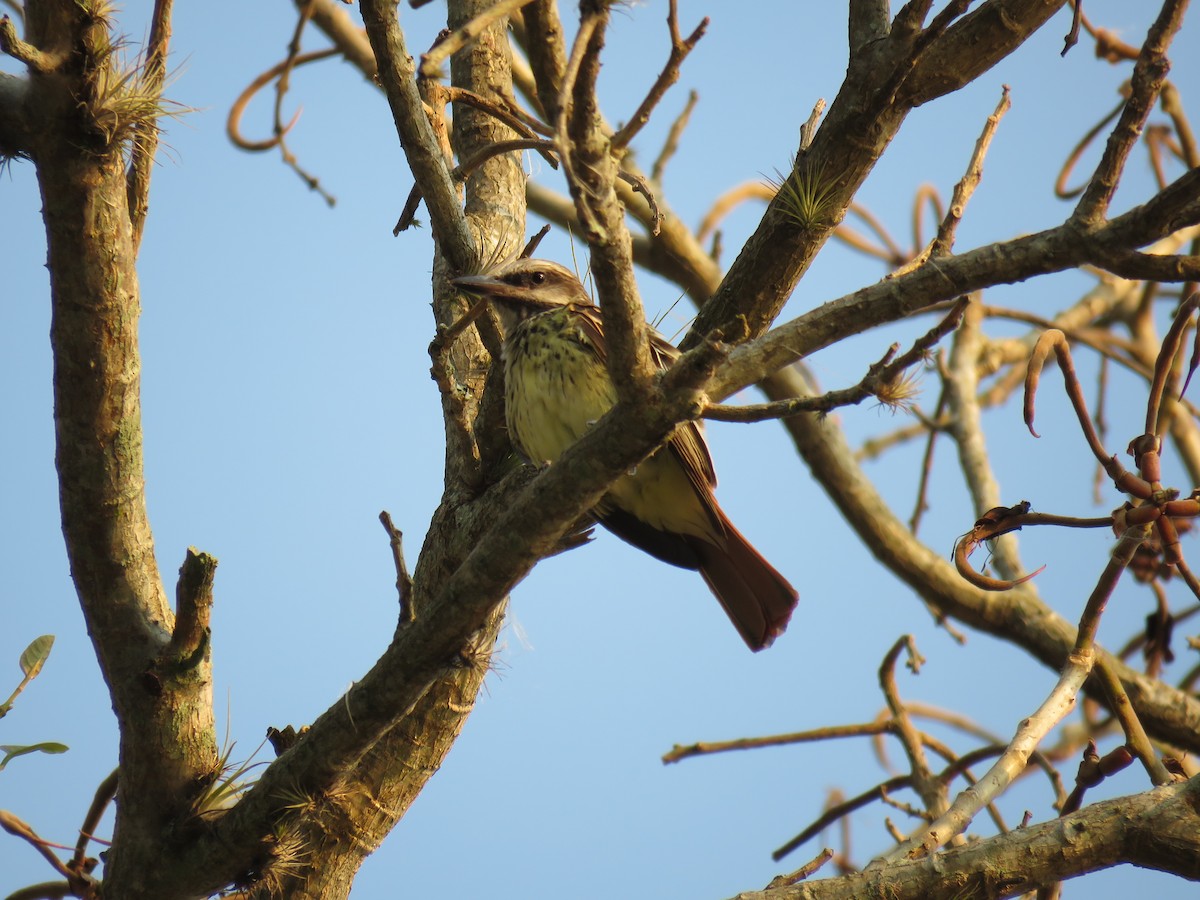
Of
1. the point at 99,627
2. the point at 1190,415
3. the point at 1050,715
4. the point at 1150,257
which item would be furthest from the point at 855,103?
the point at 1190,415

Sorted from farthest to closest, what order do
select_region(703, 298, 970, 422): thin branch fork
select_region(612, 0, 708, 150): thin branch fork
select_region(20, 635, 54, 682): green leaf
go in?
select_region(20, 635, 54, 682): green leaf < select_region(703, 298, 970, 422): thin branch fork < select_region(612, 0, 708, 150): thin branch fork

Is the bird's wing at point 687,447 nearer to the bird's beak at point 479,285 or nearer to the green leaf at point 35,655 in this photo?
the bird's beak at point 479,285

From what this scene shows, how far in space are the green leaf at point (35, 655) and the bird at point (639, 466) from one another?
4.63 feet

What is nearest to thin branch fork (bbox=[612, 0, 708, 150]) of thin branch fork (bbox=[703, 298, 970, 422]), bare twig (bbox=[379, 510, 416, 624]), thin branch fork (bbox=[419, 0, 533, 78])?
thin branch fork (bbox=[419, 0, 533, 78])

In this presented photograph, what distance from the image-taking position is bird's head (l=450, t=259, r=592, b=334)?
156 inches

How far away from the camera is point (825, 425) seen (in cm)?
541

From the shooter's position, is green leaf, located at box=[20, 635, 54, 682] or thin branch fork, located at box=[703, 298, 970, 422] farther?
green leaf, located at box=[20, 635, 54, 682]

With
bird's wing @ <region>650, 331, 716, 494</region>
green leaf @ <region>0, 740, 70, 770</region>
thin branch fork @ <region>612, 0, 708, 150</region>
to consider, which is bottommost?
green leaf @ <region>0, 740, 70, 770</region>

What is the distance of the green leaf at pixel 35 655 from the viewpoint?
2830 mm

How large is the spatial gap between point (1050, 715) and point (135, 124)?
2398 millimetres

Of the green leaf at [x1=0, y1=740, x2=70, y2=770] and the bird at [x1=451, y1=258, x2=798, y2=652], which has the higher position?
the bird at [x1=451, y1=258, x2=798, y2=652]

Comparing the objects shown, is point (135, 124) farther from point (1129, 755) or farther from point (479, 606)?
point (1129, 755)

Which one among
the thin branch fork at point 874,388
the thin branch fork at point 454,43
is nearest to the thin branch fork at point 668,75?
the thin branch fork at point 454,43

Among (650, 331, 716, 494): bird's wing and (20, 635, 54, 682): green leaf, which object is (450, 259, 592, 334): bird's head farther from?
(20, 635, 54, 682): green leaf
